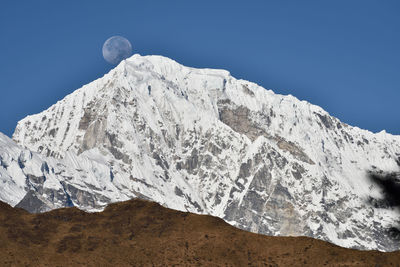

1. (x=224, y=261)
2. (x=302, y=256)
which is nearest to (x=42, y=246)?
(x=224, y=261)

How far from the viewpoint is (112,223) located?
168 meters

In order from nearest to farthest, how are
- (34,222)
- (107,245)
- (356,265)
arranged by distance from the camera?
(356,265) → (107,245) → (34,222)

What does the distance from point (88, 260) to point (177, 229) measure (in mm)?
17613

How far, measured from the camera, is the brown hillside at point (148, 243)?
150875mm

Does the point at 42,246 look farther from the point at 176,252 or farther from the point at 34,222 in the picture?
the point at 176,252

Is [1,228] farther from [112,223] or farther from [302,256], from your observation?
[302,256]

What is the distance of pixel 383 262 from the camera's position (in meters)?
147

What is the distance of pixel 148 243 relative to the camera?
159m

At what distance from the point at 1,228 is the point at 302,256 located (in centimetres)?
5244

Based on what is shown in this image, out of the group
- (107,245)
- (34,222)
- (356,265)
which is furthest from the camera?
(34,222)

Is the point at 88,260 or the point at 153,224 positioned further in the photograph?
the point at 153,224

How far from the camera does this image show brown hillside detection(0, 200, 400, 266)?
15088 centimetres

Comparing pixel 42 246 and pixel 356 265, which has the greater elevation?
pixel 356 265

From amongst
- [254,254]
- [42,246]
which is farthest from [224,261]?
[42,246]
